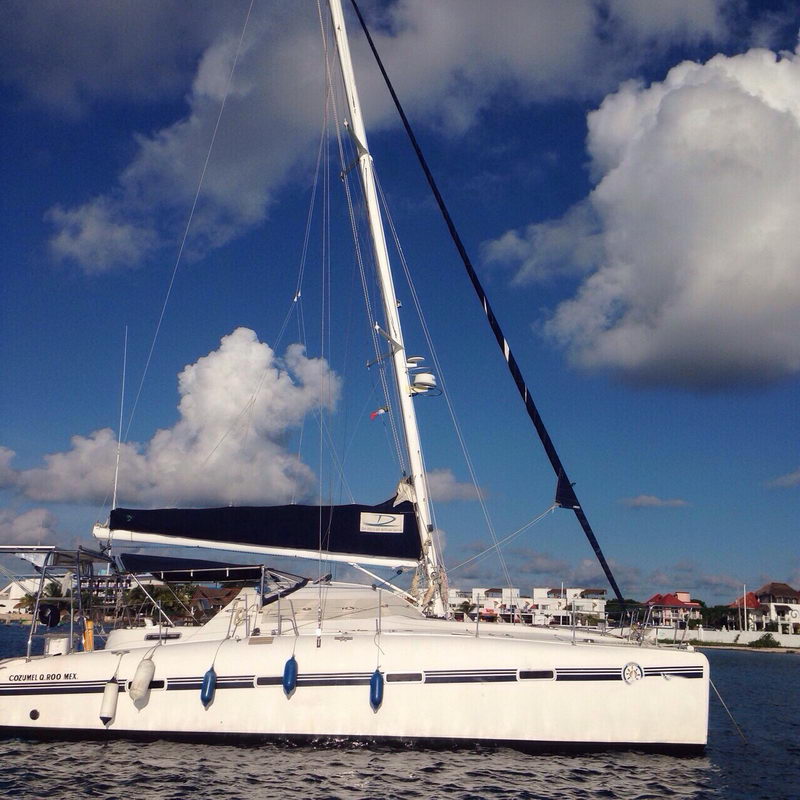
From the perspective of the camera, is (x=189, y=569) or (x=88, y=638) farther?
(x=88, y=638)

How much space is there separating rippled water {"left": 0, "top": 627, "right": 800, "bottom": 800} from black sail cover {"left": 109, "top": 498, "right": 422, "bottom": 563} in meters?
3.87

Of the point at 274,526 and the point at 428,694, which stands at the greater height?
the point at 274,526

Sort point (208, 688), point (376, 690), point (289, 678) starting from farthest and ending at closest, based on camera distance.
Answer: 1. point (208, 688)
2. point (289, 678)
3. point (376, 690)

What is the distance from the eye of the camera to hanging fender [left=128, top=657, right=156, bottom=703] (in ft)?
45.2

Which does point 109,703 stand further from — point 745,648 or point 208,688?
point 745,648

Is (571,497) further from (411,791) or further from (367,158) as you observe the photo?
(367,158)

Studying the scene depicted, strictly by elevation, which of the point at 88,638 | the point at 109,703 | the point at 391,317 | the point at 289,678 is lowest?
the point at 109,703

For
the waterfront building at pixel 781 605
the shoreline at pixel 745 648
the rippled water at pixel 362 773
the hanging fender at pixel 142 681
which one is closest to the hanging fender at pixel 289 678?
the rippled water at pixel 362 773

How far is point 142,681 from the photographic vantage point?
13.8 m

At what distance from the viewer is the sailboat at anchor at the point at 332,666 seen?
43.0ft

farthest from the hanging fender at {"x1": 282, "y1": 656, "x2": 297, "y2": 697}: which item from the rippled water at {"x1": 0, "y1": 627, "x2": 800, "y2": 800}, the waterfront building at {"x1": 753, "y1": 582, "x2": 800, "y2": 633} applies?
the waterfront building at {"x1": 753, "y1": 582, "x2": 800, "y2": 633}

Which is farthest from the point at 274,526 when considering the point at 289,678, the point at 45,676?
the point at 45,676

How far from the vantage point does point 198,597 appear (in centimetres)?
1719

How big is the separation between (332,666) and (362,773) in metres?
1.87
